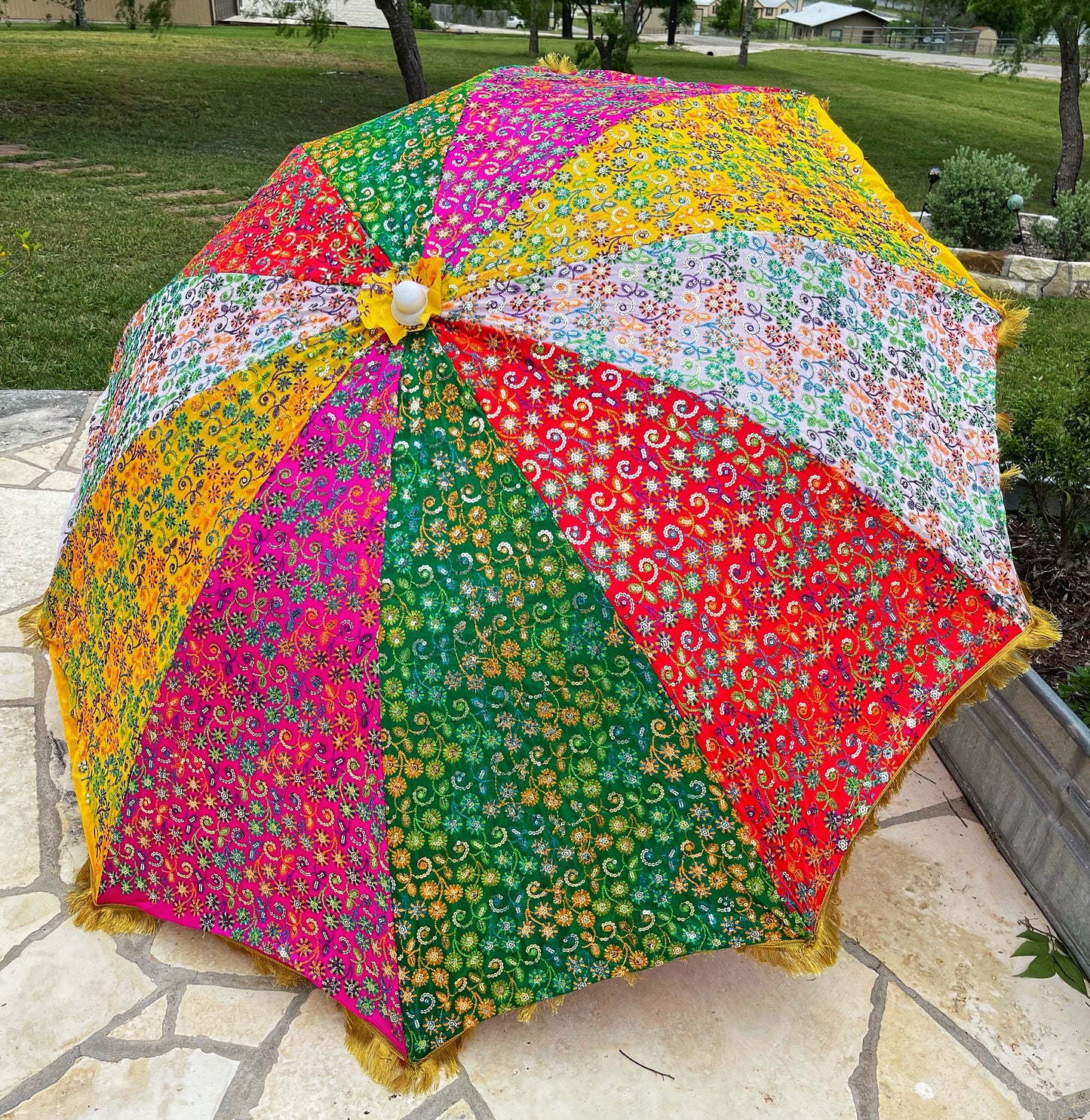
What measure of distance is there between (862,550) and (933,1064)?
1.45 m

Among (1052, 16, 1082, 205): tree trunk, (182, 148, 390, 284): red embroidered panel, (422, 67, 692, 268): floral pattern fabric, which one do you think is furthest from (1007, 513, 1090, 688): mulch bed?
(1052, 16, 1082, 205): tree trunk

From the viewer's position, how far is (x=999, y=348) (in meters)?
3.06

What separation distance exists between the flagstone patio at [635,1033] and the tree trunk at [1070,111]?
11637 mm

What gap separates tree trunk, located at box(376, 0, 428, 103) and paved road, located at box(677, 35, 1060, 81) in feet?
74.5

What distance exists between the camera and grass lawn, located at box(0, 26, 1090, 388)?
8055mm

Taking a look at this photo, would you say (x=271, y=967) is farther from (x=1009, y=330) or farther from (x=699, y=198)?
(x=1009, y=330)

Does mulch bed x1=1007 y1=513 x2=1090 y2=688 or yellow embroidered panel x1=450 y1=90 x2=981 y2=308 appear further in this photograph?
mulch bed x1=1007 y1=513 x2=1090 y2=688

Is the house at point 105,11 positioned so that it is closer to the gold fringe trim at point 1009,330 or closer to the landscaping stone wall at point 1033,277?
the landscaping stone wall at point 1033,277

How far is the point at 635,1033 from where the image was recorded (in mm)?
2676

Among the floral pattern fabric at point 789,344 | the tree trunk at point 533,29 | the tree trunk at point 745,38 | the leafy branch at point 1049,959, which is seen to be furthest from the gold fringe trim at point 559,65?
the tree trunk at point 745,38

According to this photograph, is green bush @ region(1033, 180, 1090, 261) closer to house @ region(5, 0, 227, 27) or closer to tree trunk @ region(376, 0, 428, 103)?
tree trunk @ region(376, 0, 428, 103)

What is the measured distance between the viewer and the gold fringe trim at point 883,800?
2289 mm

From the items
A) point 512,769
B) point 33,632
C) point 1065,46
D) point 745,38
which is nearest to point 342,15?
point 745,38

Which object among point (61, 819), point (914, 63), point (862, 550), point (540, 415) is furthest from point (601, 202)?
point (914, 63)
